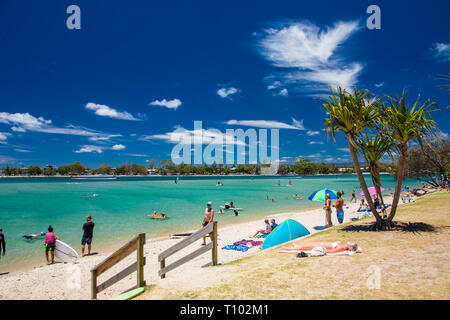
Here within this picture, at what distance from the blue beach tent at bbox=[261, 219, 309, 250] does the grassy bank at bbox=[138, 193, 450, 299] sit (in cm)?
224

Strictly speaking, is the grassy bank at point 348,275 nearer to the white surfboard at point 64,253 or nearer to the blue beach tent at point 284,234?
the blue beach tent at point 284,234

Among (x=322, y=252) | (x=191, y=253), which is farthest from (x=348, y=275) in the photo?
(x=191, y=253)

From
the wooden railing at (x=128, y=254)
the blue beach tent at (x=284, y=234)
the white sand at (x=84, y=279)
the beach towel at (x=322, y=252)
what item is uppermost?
the wooden railing at (x=128, y=254)

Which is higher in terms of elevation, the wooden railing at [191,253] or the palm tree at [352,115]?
the palm tree at [352,115]

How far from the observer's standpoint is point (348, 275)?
513cm

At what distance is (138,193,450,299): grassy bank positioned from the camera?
4312 mm

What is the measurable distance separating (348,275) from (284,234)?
501 cm

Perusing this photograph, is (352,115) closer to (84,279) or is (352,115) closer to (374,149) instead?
(374,149)

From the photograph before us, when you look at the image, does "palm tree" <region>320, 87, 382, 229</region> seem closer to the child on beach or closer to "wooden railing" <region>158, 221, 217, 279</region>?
"wooden railing" <region>158, 221, 217, 279</region>

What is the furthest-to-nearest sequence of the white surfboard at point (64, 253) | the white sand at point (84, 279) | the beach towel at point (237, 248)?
the beach towel at point (237, 248), the white surfboard at point (64, 253), the white sand at point (84, 279)

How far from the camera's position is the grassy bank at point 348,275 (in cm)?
431

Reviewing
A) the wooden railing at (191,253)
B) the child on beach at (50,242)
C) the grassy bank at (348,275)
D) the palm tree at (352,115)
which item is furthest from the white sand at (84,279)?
the palm tree at (352,115)

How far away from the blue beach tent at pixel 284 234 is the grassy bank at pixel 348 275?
2244 millimetres
